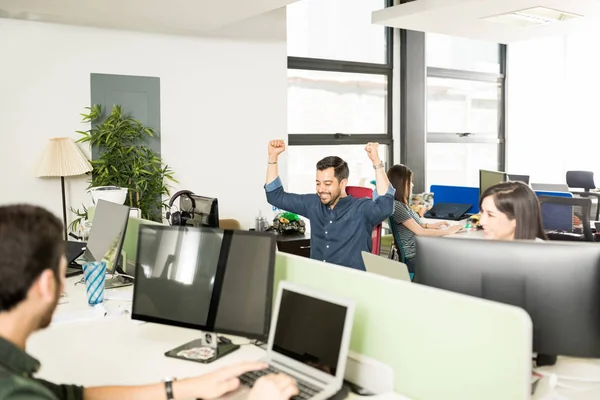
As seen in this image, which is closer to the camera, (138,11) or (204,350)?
(204,350)

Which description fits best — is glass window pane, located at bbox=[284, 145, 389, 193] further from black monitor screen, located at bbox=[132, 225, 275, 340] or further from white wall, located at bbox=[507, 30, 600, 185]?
black monitor screen, located at bbox=[132, 225, 275, 340]

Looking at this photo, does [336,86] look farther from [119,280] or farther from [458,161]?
[119,280]

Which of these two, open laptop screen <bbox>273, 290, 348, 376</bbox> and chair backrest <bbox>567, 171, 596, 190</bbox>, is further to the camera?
chair backrest <bbox>567, 171, 596, 190</bbox>

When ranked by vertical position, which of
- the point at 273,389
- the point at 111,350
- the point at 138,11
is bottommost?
the point at 111,350

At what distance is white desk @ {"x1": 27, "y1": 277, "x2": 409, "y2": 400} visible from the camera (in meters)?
1.79

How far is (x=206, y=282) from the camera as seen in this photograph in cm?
193

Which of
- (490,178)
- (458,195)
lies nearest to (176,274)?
(490,178)

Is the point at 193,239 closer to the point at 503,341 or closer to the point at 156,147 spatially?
the point at 503,341

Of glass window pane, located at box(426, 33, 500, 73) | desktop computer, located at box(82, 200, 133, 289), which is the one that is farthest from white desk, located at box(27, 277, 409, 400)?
glass window pane, located at box(426, 33, 500, 73)

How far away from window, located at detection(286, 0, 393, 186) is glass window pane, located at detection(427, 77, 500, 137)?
76 centimetres

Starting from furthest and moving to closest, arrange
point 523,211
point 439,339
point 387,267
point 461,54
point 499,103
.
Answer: point 499,103, point 461,54, point 523,211, point 387,267, point 439,339

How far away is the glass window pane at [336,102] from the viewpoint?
6.53 metres

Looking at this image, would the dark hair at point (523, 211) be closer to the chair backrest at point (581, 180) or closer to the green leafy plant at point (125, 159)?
the green leafy plant at point (125, 159)

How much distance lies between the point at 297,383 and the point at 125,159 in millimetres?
3949
